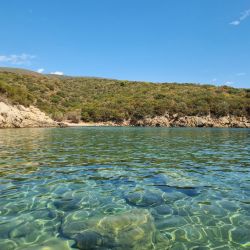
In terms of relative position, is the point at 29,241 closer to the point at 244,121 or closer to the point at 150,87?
the point at 244,121

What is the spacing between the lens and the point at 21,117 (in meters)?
47.3

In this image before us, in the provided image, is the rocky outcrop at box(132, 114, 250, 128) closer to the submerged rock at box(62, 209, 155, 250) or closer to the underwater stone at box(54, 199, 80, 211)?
the underwater stone at box(54, 199, 80, 211)

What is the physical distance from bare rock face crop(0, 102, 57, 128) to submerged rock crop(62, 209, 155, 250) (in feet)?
137

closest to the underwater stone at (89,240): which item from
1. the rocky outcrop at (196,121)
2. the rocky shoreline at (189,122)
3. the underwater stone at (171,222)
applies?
the underwater stone at (171,222)

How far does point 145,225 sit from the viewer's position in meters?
6.00

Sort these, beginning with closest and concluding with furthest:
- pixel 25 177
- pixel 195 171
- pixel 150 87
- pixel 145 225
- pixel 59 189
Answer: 1. pixel 145 225
2. pixel 59 189
3. pixel 25 177
4. pixel 195 171
5. pixel 150 87

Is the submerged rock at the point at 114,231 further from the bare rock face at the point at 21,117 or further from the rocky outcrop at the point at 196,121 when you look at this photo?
the rocky outcrop at the point at 196,121

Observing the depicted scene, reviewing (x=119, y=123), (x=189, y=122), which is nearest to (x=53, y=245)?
(x=189, y=122)

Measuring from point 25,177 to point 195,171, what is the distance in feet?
22.5

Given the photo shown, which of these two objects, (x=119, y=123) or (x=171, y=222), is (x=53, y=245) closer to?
(x=171, y=222)

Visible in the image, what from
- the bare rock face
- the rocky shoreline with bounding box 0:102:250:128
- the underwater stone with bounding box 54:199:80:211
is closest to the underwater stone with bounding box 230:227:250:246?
the underwater stone with bounding box 54:199:80:211

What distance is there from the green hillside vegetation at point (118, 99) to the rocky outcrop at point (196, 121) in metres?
1.31

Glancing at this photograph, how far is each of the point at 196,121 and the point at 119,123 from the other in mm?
18475

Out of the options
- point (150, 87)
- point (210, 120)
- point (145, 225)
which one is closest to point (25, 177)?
point (145, 225)
